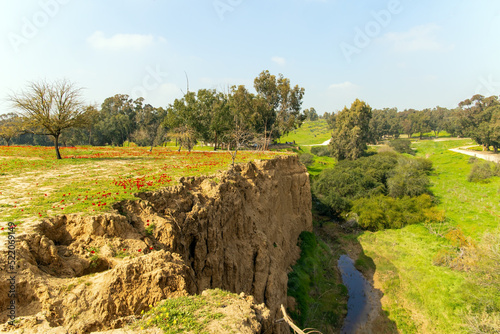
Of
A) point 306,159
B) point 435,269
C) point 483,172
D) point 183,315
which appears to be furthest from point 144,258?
point 483,172

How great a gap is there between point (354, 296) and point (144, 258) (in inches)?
852

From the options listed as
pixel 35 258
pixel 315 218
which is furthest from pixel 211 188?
pixel 315 218

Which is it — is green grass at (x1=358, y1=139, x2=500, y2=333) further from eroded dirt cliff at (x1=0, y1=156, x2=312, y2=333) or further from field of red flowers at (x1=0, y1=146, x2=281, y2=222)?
field of red flowers at (x1=0, y1=146, x2=281, y2=222)

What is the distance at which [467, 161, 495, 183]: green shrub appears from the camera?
42000 millimetres

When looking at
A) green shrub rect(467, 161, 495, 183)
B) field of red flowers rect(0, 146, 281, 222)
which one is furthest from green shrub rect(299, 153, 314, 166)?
field of red flowers rect(0, 146, 281, 222)

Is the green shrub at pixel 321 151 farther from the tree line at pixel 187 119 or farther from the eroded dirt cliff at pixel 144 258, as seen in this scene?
the eroded dirt cliff at pixel 144 258

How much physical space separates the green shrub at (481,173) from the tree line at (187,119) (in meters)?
29.8

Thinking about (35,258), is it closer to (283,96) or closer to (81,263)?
(81,263)

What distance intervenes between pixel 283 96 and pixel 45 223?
39.3m

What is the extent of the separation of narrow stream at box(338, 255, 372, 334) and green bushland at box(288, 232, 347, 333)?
61cm

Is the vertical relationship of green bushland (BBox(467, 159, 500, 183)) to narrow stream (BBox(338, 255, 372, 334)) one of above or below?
above

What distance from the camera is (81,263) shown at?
7488mm

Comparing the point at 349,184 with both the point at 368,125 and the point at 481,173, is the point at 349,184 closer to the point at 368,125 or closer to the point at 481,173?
the point at 481,173

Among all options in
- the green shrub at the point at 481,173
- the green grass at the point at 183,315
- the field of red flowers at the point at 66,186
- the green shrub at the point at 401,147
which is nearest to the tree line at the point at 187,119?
the field of red flowers at the point at 66,186
